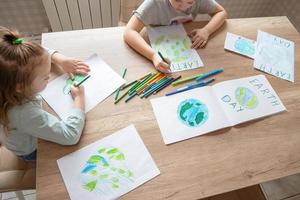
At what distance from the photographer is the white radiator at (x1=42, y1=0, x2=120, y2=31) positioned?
1641 millimetres

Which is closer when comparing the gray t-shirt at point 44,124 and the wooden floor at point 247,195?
the gray t-shirt at point 44,124

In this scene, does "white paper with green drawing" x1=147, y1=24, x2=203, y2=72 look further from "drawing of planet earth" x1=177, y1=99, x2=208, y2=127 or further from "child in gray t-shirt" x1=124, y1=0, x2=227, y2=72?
"drawing of planet earth" x1=177, y1=99, x2=208, y2=127

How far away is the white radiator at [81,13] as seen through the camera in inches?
Answer: 64.6

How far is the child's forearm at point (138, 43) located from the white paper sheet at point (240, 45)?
35 cm

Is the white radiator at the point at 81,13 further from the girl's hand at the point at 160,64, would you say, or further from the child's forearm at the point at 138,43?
the girl's hand at the point at 160,64

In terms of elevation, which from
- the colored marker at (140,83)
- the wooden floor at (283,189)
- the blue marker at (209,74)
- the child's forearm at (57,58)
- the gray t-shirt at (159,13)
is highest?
the gray t-shirt at (159,13)

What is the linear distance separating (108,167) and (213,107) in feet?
1.37

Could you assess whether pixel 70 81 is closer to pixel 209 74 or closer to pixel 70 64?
pixel 70 64

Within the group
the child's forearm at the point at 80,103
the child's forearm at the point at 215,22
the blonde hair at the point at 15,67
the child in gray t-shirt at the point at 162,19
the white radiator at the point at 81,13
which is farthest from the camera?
the white radiator at the point at 81,13

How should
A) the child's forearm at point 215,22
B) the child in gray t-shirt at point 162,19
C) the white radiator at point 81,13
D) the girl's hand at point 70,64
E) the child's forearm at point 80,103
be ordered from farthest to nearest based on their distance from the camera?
the white radiator at point 81,13 → the child's forearm at point 215,22 → the child in gray t-shirt at point 162,19 → the girl's hand at point 70,64 → the child's forearm at point 80,103

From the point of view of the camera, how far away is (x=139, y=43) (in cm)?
104

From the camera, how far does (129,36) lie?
41.9 inches

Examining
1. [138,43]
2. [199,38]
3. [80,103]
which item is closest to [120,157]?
[80,103]

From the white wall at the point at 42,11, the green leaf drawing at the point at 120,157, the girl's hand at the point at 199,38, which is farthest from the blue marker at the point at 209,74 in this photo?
the white wall at the point at 42,11
